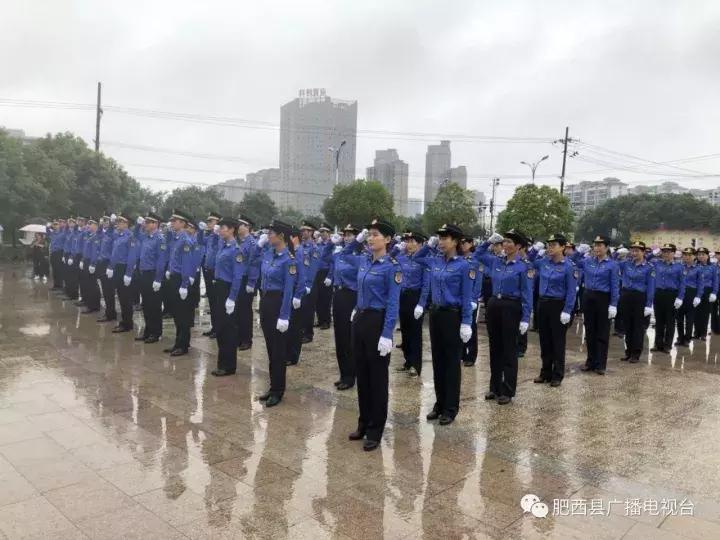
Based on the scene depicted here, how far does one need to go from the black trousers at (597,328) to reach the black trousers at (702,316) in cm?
450

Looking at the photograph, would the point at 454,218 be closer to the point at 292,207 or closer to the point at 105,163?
the point at 105,163

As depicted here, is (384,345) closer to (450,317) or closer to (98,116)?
(450,317)

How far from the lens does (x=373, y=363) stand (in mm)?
4469

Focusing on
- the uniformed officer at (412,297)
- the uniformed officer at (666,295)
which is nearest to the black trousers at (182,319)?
the uniformed officer at (412,297)

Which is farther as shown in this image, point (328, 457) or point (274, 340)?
point (274, 340)

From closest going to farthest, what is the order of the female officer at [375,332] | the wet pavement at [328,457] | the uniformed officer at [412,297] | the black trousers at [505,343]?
the wet pavement at [328,457], the female officer at [375,332], the black trousers at [505,343], the uniformed officer at [412,297]

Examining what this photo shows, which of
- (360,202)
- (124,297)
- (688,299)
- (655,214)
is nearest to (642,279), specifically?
(688,299)

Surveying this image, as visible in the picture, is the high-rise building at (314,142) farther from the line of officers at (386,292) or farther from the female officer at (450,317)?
the female officer at (450,317)

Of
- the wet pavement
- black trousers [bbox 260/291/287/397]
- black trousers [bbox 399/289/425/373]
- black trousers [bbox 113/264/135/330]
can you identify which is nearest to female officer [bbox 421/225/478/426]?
the wet pavement

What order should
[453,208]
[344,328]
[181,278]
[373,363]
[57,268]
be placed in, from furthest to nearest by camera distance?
[453,208]
[57,268]
[181,278]
[344,328]
[373,363]

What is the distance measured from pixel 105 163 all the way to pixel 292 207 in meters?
32.7

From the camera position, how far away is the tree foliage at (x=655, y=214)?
49562 millimetres

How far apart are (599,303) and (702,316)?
15.4 ft

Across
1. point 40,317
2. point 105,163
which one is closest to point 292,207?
point 105,163
